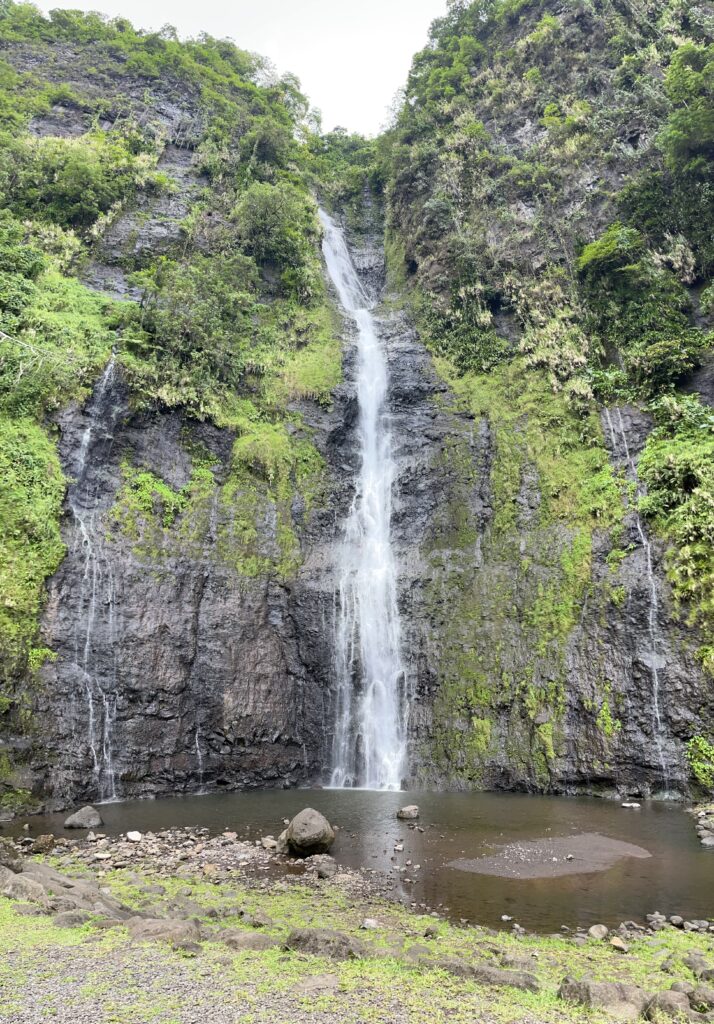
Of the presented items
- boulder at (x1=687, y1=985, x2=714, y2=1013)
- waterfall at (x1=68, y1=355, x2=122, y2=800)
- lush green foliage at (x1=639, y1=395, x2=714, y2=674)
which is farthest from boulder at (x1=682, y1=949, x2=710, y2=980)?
waterfall at (x1=68, y1=355, x2=122, y2=800)

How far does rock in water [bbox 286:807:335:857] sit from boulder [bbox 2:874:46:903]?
4.20 meters

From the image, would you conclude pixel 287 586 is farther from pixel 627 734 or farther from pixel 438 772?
pixel 627 734

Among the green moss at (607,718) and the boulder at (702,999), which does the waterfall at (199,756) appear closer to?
the green moss at (607,718)

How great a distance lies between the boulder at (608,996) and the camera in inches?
197

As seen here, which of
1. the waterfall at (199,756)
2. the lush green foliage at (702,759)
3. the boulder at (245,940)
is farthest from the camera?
the waterfall at (199,756)

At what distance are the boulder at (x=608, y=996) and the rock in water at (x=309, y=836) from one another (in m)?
5.69

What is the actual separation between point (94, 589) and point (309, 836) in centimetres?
950

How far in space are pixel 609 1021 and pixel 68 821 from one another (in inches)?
423

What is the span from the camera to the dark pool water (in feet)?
26.1

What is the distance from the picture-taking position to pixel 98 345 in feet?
67.7

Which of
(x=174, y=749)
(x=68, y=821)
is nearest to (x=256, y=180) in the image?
(x=174, y=749)

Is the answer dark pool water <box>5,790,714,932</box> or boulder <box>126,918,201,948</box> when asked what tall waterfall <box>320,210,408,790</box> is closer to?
dark pool water <box>5,790,714,932</box>

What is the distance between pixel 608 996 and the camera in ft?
16.9

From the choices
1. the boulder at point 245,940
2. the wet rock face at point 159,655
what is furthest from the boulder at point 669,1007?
the wet rock face at point 159,655
